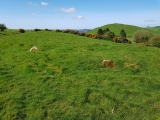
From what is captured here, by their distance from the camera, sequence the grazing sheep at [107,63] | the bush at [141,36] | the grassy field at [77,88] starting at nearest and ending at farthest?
the grassy field at [77,88] → the grazing sheep at [107,63] → the bush at [141,36]

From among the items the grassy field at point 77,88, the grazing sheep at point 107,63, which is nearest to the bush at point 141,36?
the grassy field at point 77,88

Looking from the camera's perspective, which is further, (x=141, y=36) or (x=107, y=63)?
(x=141, y=36)

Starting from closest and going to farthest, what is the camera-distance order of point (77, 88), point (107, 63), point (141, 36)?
1. point (77, 88)
2. point (107, 63)
3. point (141, 36)

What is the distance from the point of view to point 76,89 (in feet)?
44.6

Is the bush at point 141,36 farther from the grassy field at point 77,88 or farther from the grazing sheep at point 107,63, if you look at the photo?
the grazing sheep at point 107,63

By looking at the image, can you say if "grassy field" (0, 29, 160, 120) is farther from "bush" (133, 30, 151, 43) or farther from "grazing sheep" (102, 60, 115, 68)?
"bush" (133, 30, 151, 43)

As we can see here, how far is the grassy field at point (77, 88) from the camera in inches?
445

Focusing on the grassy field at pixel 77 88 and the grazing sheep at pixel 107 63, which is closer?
the grassy field at pixel 77 88

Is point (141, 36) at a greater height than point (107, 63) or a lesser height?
greater

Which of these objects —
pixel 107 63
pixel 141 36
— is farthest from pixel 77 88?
pixel 141 36

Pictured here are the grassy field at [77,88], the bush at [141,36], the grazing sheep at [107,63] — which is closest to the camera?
the grassy field at [77,88]

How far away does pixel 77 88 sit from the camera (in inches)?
541

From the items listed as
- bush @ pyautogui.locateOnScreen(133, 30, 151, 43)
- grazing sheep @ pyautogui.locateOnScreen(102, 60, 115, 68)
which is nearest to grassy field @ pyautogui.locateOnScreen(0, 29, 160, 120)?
grazing sheep @ pyautogui.locateOnScreen(102, 60, 115, 68)

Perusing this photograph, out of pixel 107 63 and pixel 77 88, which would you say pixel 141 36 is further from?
pixel 77 88
